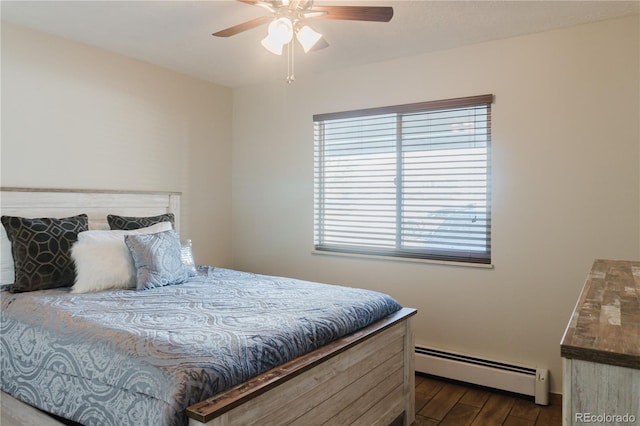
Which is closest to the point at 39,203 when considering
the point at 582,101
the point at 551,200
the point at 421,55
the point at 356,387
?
the point at 356,387

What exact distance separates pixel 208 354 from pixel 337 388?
26.7 inches

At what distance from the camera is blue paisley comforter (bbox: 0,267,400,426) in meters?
1.46

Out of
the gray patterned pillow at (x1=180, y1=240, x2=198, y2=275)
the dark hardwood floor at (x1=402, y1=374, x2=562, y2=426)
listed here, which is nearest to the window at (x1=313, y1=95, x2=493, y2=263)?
the dark hardwood floor at (x1=402, y1=374, x2=562, y2=426)

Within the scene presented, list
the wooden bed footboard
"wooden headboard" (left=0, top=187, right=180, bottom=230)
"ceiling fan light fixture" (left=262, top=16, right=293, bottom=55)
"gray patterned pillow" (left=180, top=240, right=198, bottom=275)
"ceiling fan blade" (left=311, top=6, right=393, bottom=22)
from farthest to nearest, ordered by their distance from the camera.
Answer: "gray patterned pillow" (left=180, top=240, right=198, bottom=275), "wooden headboard" (left=0, top=187, right=180, bottom=230), "ceiling fan light fixture" (left=262, top=16, right=293, bottom=55), "ceiling fan blade" (left=311, top=6, right=393, bottom=22), the wooden bed footboard

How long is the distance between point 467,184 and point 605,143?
86cm

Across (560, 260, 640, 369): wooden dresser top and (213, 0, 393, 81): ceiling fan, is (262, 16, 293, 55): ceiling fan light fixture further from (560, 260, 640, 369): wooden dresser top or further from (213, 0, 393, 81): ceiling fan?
(560, 260, 640, 369): wooden dresser top

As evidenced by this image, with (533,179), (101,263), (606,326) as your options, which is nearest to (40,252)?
(101,263)

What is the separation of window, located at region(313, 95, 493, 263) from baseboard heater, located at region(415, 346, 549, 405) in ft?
2.30

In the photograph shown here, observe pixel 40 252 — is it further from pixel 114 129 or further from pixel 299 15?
pixel 299 15

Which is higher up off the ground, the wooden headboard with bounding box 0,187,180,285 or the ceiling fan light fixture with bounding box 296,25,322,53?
the ceiling fan light fixture with bounding box 296,25,322,53

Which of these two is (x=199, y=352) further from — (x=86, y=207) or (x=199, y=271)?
(x=86, y=207)

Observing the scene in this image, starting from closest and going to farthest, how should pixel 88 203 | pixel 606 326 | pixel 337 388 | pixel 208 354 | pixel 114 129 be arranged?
pixel 606 326, pixel 208 354, pixel 337 388, pixel 88 203, pixel 114 129

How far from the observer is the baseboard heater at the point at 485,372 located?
2766 mm

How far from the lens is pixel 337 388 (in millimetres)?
1938
